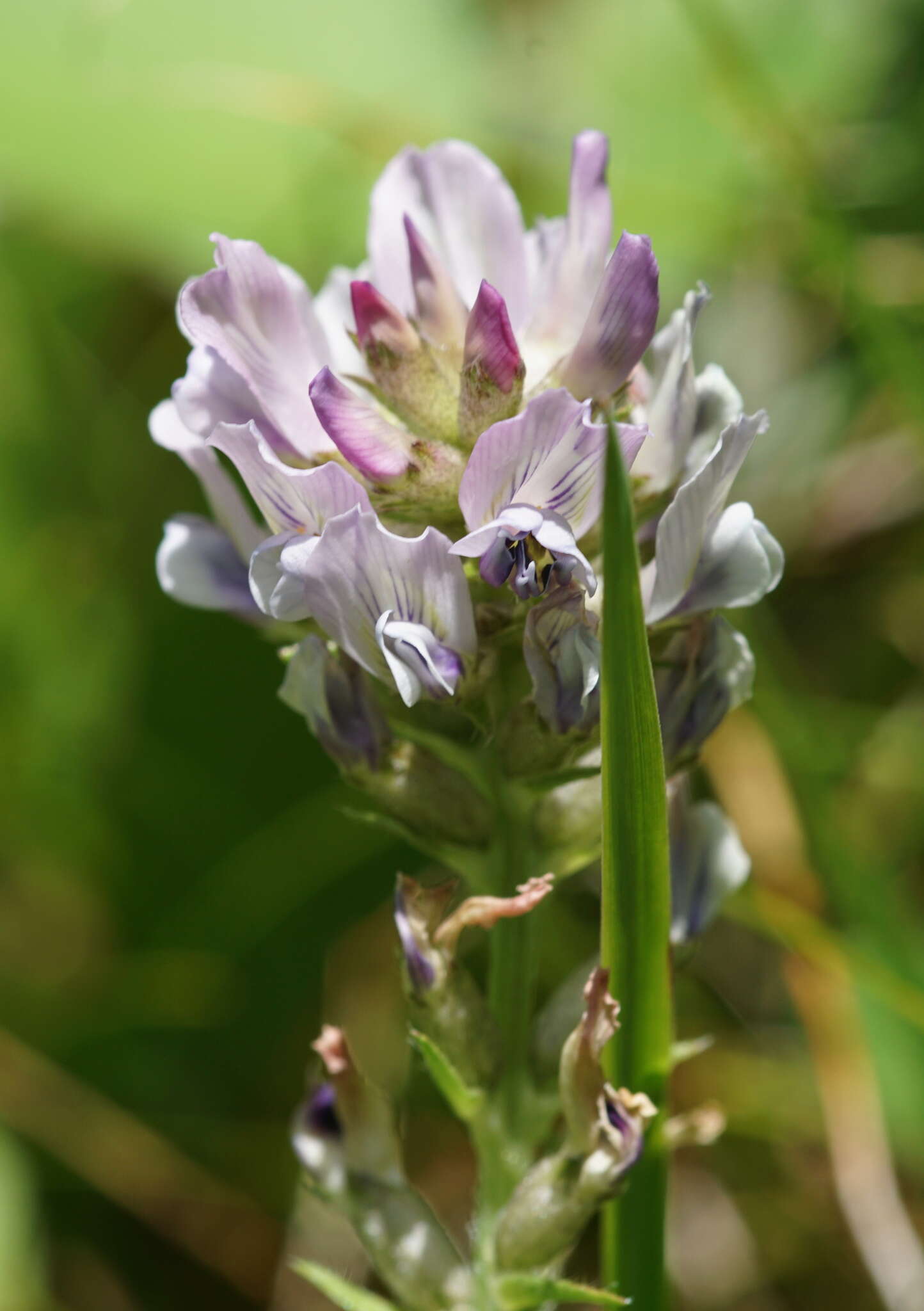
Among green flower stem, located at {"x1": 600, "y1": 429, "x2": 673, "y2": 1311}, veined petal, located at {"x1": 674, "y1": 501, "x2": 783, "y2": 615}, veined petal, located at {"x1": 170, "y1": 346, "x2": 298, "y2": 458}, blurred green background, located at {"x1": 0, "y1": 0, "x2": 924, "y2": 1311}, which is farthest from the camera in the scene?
blurred green background, located at {"x1": 0, "y1": 0, "x2": 924, "y2": 1311}

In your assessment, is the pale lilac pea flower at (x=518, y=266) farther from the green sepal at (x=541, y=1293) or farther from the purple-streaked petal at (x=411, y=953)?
the green sepal at (x=541, y=1293)

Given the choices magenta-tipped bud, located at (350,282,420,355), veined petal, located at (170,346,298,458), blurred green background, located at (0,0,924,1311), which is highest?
magenta-tipped bud, located at (350,282,420,355)

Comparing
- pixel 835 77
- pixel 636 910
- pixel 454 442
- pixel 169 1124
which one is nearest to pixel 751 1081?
pixel 169 1124

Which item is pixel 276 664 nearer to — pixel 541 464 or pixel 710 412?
pixel 710 412

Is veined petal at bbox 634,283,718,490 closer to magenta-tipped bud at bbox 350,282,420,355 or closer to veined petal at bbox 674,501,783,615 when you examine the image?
veined petal at bbox 674,501,783,615

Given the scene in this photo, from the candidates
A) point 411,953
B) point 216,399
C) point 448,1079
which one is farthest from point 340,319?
point 448,1079

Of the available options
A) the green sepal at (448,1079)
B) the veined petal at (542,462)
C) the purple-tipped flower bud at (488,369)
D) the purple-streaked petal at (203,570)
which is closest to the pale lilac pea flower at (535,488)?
the veined petal at (542,462)

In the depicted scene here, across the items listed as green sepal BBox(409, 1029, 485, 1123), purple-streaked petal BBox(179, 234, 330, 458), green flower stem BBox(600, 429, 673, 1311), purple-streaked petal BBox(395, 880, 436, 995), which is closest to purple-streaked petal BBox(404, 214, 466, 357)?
purple-streaked petal BBox(179, 234, 330, 458)
